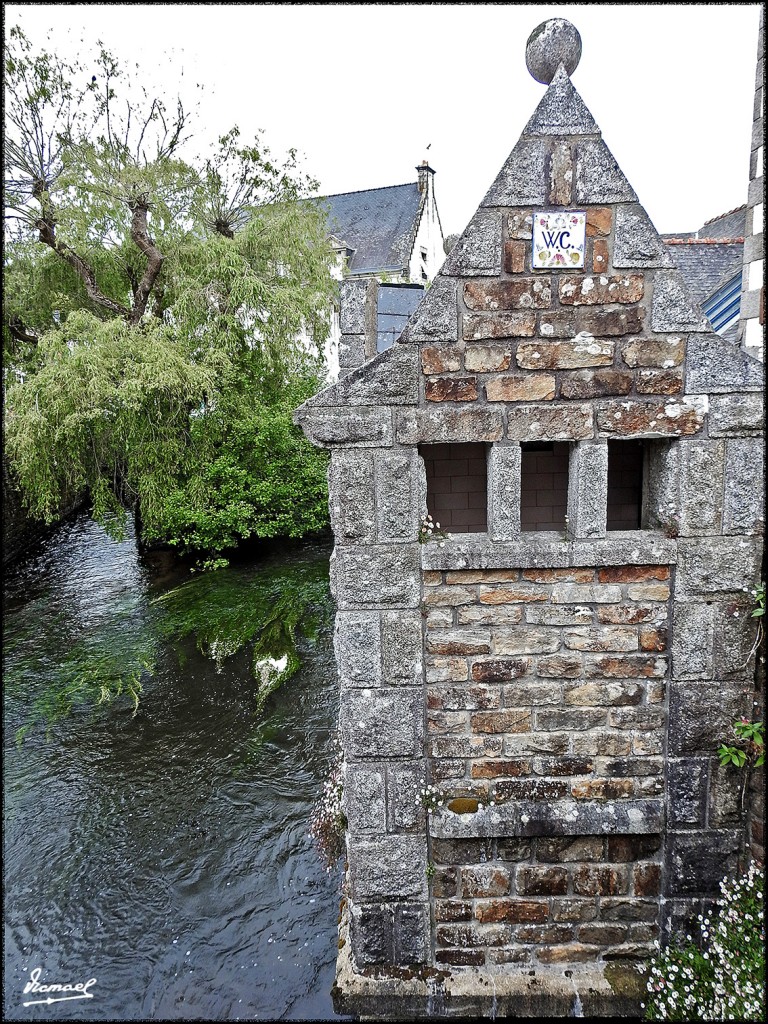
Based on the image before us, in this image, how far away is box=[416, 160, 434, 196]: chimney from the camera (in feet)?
75.3

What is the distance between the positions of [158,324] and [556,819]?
10.9 m

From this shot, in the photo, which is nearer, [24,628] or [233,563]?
[24,628]

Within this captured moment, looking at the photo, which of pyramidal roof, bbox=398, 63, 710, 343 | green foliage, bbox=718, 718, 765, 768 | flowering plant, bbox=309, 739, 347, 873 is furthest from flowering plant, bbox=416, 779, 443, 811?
pyramidal roof, bbox=398, 63, 710, 343

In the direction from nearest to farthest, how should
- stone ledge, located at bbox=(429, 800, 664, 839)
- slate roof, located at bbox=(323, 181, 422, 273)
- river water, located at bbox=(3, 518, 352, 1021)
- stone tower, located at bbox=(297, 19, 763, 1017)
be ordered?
stone tower, located at bbox=(297, 19, 763, 1017), stone ledge, located at bbox=(429, 800, 664, 839), river water, located at bbox=(3, 518, 352, 1021), slate roof, located at bbox=(323, 181, 422, 273)

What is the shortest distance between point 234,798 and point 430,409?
16.8 ft

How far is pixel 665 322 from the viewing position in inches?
122

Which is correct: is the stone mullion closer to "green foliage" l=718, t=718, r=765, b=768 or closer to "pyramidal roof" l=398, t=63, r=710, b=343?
"pyramidal roof" l=398, t=63, r=710, b=343

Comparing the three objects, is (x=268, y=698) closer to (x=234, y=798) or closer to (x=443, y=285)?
(x=234, y=798)

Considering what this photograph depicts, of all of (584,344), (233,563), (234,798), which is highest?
(584,344)

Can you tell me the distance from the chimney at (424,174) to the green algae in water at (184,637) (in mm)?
16829

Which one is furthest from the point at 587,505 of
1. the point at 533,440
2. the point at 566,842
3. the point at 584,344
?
the point at 566,842

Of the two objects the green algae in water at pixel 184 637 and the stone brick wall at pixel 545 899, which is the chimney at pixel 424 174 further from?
the stone brick wall at pixel 545 899

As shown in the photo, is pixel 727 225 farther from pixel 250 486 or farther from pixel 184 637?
pixel 184 637

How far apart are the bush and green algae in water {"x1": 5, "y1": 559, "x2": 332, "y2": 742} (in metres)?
5.46
